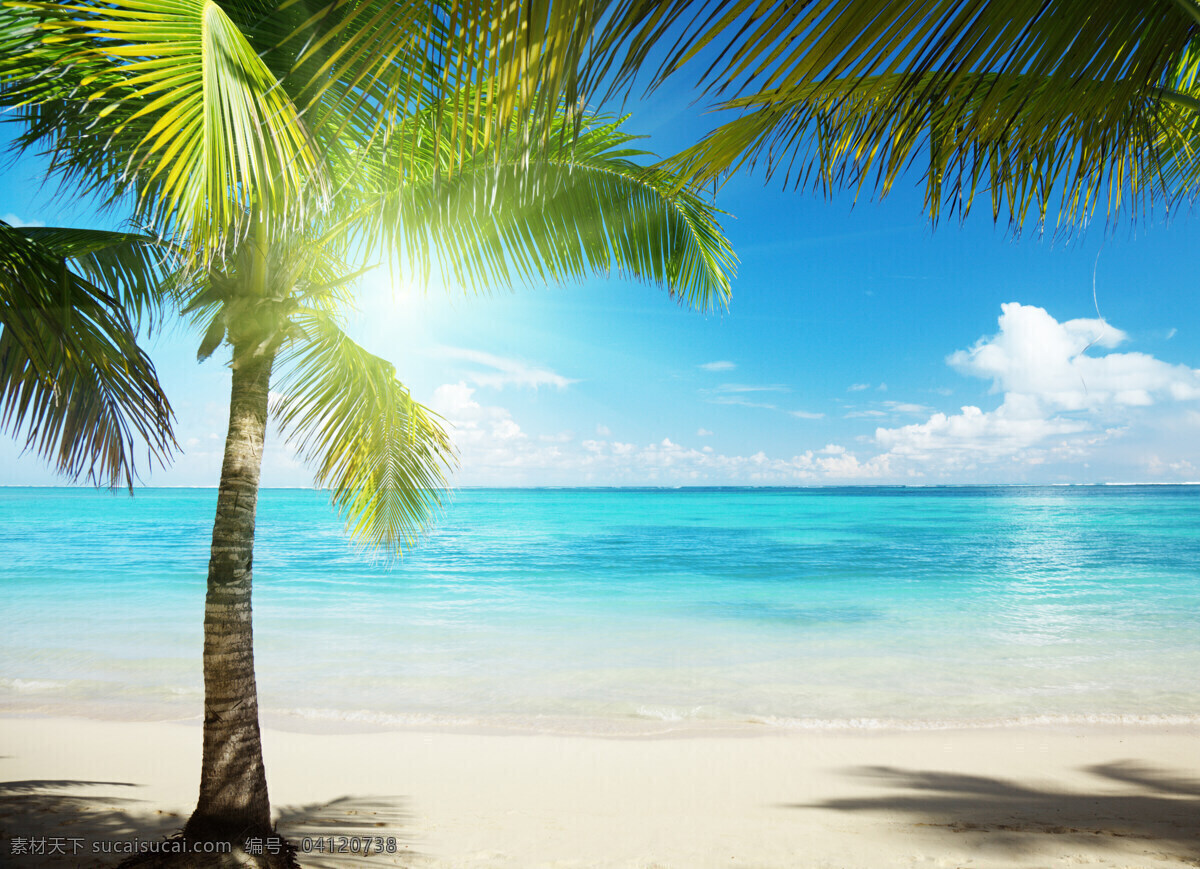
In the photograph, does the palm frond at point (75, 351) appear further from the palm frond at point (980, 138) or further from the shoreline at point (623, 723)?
the shoreline at point (623, 723)

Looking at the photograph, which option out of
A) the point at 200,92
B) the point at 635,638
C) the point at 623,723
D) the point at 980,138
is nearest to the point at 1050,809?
the point at 623,723


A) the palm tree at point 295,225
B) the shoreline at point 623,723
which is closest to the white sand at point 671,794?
the shoreline at point 623,723

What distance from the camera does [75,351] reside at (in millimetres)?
2428

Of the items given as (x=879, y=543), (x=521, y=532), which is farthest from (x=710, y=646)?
(x=521, y=532)

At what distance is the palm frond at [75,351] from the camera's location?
7.52 feet

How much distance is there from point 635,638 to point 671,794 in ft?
19.9

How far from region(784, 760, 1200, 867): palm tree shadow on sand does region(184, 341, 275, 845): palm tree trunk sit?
11.3 feet

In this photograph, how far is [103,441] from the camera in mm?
3318

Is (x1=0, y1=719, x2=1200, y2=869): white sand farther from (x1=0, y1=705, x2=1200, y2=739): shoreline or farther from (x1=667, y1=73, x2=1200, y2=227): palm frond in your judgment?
(x1=667, y1=73, x2=1200, y2=227): palm frond

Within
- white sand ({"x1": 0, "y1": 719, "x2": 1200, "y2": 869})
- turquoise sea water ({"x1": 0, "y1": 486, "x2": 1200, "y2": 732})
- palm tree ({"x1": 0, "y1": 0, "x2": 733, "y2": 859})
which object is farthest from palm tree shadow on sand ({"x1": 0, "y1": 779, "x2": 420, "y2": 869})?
turquoise sea water ({"x1": 0, "y1": 486, "x2": 1200, "y2": 732})

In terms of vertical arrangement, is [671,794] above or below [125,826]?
below

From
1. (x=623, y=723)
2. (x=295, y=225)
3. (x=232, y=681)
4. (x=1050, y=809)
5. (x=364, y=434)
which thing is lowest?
(x=623, y=723)

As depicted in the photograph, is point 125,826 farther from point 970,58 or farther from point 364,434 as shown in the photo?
point 970,58

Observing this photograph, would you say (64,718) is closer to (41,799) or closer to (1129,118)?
(41,799)
